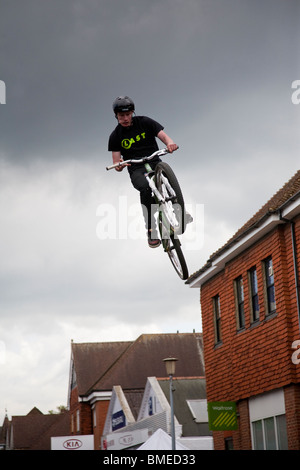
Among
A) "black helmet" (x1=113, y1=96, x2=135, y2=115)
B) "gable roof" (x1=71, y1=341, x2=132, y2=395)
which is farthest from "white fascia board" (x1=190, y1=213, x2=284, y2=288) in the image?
"gable roof" (x1=71, y1=341, x2=132, y2=395)

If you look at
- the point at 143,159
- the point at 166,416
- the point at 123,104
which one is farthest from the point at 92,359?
the point at 123,104

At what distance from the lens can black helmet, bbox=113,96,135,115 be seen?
32.6ft

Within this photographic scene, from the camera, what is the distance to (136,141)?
419 inches

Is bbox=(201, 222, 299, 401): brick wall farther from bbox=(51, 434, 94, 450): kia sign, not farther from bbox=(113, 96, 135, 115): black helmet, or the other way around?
bbox=(51, 434, 94, 450): kia sign

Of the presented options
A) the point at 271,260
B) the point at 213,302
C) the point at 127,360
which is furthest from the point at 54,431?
the point at 271,260

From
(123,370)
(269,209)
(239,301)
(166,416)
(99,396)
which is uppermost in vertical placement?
(123,370)

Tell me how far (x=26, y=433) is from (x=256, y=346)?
7005 cm

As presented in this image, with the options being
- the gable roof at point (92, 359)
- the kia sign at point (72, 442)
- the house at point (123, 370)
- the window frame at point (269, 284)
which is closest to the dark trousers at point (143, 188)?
the window frame at point (269, 284)

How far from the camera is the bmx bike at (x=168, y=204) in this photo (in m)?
10.0

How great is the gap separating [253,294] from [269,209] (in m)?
3.63

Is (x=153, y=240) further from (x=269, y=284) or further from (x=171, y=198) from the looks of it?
(x=269, y=284)
